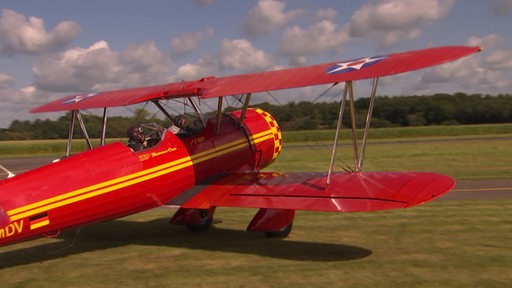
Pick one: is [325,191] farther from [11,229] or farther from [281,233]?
[11,229]

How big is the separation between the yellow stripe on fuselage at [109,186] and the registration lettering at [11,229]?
0.07m

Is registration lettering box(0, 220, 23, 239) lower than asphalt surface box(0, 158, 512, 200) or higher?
higher

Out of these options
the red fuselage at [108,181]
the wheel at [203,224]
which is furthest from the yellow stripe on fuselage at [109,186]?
the wheel at [203,224]

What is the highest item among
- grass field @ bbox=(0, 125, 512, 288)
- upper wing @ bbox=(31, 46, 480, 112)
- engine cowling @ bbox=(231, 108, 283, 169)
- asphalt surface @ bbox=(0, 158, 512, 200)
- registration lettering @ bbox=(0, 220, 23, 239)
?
upper wing @ bbox=(31, 46, 480, 112)

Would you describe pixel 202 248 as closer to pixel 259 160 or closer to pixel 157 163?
pixel 157 163

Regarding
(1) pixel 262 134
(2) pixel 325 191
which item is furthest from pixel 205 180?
(2) pixel 325 191

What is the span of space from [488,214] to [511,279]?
4.17 metres

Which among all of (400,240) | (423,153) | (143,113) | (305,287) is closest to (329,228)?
(400,240)

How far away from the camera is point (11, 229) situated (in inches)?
237

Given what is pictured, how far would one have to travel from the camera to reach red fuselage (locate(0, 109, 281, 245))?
6168mm

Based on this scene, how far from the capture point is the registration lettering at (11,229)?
5949 millimetres

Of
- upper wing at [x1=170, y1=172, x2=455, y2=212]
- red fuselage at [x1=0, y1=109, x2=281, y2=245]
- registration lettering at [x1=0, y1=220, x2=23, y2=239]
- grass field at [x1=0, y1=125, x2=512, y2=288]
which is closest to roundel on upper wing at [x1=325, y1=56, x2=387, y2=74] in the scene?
upper wing at [x1=170, y1=172, x2=455, y2=212]

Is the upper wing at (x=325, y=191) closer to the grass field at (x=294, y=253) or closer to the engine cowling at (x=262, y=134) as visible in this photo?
the grass field at (x=294, y=253)

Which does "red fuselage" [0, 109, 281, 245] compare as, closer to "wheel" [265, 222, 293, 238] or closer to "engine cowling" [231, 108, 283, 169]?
"engine cowling" [231, 108, 283, 169]
